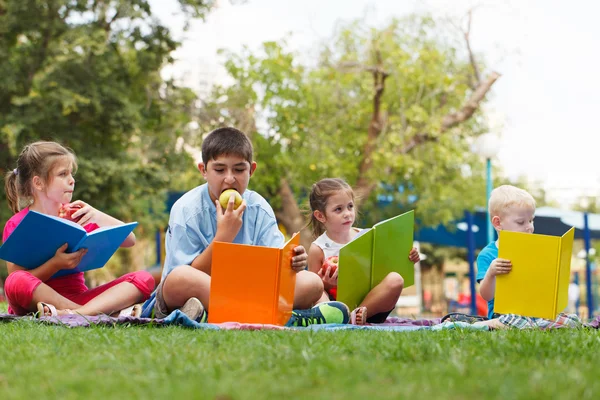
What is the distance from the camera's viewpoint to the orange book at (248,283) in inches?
143

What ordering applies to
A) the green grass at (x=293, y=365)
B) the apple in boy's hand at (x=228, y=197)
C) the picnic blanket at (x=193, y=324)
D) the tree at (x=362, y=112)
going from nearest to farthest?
the green grass at (x=293, y=365), the picnic blanket at (x=193, y=324), the apple in boy's hand at (x=228, y=197), the tree at (x=362, y=112)

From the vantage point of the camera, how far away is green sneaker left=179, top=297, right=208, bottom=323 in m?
3.84

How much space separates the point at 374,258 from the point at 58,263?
72.7 inches

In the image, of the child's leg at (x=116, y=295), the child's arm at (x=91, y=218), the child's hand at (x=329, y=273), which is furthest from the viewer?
the child's hand at (x=329, y=273)

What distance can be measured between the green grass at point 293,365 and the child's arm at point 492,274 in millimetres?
728

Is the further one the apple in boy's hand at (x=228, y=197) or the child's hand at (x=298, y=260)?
the apple in boy's hand at (x=228, y=197)

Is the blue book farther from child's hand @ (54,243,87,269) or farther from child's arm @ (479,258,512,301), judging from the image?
child's arm @ (479,258,512,301)

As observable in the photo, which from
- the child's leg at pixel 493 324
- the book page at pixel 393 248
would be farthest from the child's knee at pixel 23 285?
the child's leg at pixel 493 324

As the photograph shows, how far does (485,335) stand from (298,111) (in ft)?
39.6

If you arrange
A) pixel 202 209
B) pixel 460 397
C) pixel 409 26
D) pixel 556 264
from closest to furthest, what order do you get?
pixel 460 397 < pixel 556 264 < pixel 202 209 < pixel 409 26

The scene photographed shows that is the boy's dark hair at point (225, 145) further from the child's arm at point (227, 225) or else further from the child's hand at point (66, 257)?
the child's hand at point (66, 257)

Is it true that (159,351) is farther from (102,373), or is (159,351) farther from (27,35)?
(27,35)

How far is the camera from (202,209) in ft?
14.0

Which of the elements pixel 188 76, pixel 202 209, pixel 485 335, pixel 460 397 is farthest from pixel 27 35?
pixel 460 397
